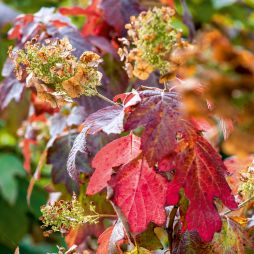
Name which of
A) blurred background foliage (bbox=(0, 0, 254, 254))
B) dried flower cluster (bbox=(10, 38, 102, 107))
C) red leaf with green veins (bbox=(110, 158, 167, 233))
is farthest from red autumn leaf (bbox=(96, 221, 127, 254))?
blurred background foliage (bbox=(0, 0, 254, 254))

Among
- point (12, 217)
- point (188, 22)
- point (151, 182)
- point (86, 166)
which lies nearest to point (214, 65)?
point (151, 182)

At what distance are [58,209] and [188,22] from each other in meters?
0.73

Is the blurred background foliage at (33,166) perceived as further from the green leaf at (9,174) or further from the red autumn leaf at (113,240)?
the red autumn leaf at (113,240)

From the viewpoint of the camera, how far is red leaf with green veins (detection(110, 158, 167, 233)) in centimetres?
77

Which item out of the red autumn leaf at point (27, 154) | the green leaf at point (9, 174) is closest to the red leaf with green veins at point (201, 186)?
the red autumn leaf at point (27, 154)

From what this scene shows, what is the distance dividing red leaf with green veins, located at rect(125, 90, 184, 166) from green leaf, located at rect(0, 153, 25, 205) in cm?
166

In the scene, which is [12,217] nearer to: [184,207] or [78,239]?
[78,239]

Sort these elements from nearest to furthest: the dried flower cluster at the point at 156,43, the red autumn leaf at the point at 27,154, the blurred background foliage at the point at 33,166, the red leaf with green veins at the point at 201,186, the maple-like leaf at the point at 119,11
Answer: the dried flower cluster at the point at 156,43, the red leaf with green veins at the point at 201,186, the maple-like leaf at the point at 119,11, the red autumn leaf at the point at 27,154, the blurred background foliage at the point at 33,166

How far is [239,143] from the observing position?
0.44 m

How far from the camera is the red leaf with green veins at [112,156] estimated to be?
2.63 feet

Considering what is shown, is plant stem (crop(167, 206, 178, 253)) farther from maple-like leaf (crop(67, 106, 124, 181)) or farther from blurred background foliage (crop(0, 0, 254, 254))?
blurred background foliage (crop(0, 0, 254, 254))

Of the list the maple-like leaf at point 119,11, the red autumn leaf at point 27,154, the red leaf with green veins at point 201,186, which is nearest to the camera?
the red leaf with green veins at point 201,186

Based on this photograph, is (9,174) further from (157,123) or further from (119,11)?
(157,123)

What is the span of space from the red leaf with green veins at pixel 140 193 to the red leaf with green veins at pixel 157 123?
0.23ft
